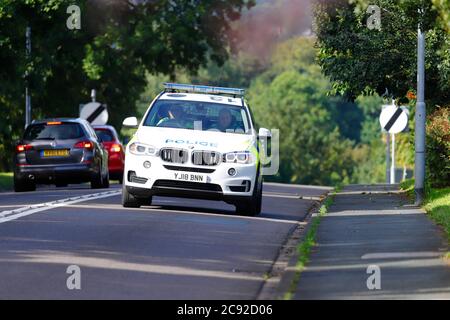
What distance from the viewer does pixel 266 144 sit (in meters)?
27.9

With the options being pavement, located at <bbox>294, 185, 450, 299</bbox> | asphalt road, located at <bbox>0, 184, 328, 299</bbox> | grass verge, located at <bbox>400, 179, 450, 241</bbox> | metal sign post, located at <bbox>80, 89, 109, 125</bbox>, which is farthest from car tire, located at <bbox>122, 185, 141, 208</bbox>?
metal sign post, located at <bbox>80, 89, 109, 125</bbox>

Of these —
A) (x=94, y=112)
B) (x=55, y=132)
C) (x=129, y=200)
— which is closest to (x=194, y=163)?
(x=129, y=200)

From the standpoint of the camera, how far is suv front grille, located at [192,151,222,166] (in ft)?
78.0

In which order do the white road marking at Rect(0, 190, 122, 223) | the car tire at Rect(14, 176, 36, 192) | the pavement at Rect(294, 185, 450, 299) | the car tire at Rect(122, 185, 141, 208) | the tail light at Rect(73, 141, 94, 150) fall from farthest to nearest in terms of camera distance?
the car tire at Rect(14, 176, 36, 192)
the tail light at Rect(73, 141, 94, 150)
the car tire at Rect(122, 185, 141, 208)
the white road marking at Rect(0, 190, 122, 223)
the pavement at Rect(294, 185, 450, 299)

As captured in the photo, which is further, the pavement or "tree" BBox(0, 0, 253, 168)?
"tree" BBox(0, 0, 253, 168)

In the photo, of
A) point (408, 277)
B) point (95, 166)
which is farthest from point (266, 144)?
point (408, 277)

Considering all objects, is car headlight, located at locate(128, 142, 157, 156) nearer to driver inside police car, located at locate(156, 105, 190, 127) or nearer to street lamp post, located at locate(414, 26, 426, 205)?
driver inside police car, located at locate(156, 105, 190, 127)

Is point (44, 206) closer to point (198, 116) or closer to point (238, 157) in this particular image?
point (198, 116)

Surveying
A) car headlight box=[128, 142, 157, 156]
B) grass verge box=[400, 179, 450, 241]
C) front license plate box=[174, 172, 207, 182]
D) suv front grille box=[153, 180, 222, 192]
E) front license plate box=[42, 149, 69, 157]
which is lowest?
grass verge box=[400, 179, 450, 241]

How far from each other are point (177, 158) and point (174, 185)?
1.38 ft

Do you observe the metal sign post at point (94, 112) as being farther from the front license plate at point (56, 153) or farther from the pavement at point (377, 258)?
the pavement at point (377, 258)

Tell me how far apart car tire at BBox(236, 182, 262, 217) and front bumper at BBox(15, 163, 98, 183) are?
10024 millimetres

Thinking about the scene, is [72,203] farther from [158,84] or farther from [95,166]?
[158,84]

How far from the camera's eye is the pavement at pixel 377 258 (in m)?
13.4
